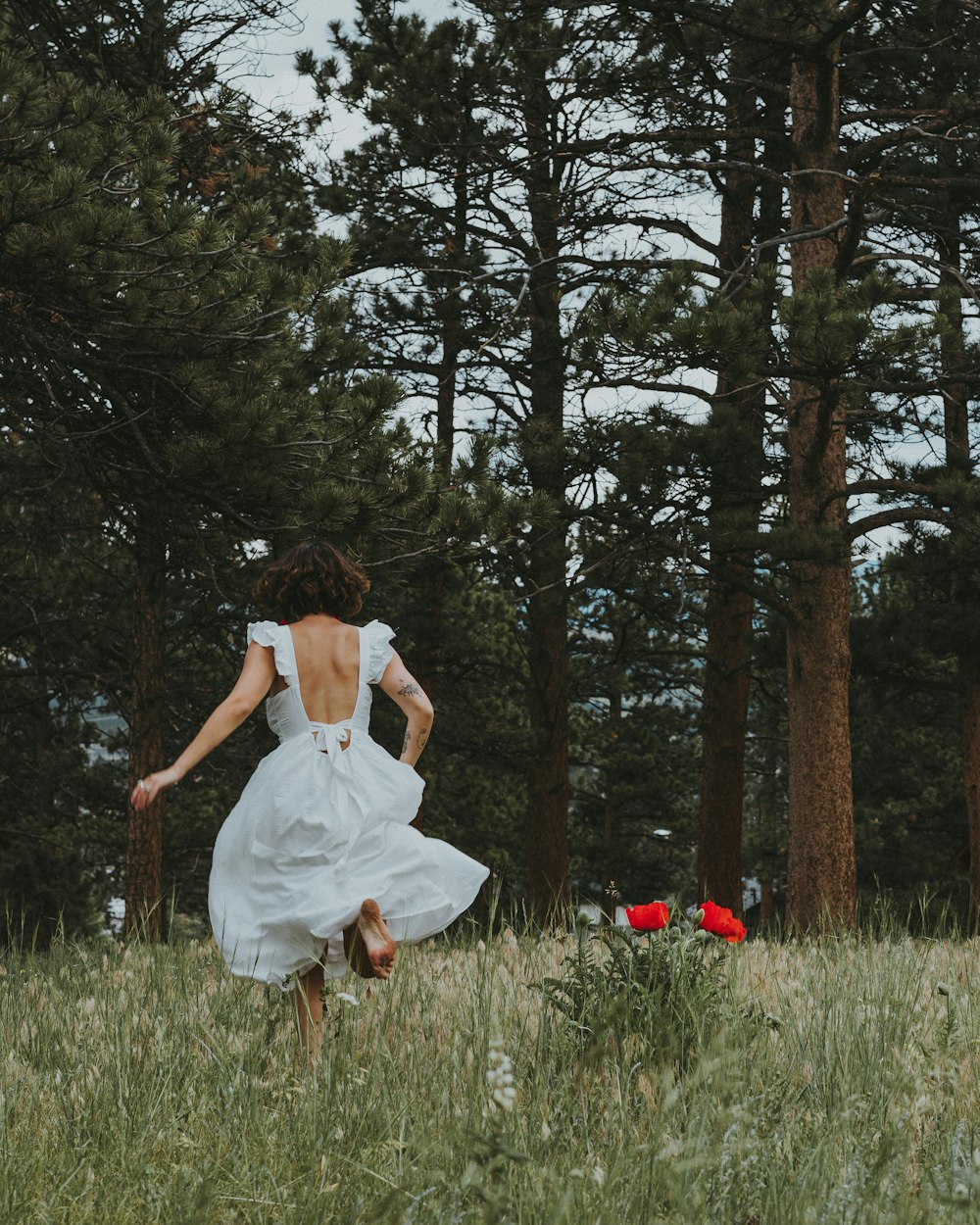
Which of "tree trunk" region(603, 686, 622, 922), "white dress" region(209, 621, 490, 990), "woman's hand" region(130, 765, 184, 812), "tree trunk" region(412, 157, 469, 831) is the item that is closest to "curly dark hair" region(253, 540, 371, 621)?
"white dress" region(209, 621, 490, 990)

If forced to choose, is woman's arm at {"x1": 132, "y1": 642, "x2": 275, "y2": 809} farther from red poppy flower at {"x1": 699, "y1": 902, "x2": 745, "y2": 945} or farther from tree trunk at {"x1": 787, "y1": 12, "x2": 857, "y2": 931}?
tree trunk at {"x1": 787, "y1": 12, "x2": 857, "y2": 931}

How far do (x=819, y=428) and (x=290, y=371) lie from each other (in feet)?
15.8

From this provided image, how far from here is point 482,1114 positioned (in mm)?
3225

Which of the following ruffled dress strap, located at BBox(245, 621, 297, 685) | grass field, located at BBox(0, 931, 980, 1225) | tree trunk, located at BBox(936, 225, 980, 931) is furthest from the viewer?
tree trunk, located at BBox(936, 225, 980, 931)

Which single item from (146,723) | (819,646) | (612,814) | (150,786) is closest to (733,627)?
(819,646)

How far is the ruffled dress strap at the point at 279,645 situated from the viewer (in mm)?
4934

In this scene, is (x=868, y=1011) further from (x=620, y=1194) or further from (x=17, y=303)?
(x=17, y=303)

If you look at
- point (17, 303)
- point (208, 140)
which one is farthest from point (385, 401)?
point (208, 140)

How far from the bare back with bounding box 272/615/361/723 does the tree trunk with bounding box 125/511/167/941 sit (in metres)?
6.86

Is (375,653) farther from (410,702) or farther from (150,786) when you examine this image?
(150,786)

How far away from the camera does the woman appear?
15.0ft

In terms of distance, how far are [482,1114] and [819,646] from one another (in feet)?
27.3

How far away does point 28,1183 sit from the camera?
2.97m

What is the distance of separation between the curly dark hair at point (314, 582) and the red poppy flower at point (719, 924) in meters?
1.78
